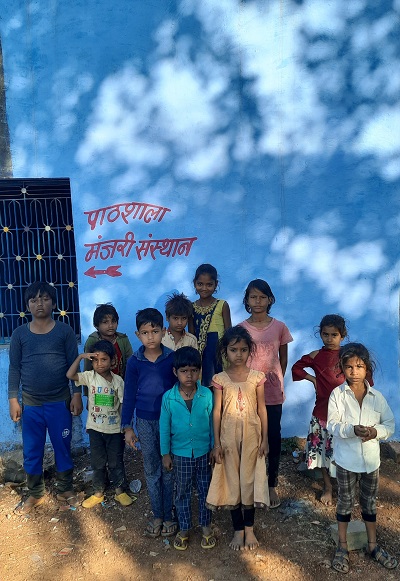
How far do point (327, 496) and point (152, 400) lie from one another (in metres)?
1.48

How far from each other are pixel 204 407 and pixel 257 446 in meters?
0.38

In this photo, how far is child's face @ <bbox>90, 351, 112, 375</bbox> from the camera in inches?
134

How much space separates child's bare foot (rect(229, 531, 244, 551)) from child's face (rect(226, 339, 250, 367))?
1049 mm

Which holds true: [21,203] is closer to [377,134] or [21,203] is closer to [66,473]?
[66,473]

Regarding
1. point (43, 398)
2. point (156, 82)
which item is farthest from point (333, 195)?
point (43, 398)

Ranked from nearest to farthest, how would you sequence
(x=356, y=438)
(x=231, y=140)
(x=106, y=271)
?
(x=356, y=438)
(x=231, y=140)
(x=106, y=271)

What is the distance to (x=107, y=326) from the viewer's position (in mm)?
3602

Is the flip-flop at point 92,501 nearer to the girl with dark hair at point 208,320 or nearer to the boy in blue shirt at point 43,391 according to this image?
the boy in blue shirt at point 43,391

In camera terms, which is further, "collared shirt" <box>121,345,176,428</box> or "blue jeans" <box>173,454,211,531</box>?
"collared shirt" <box>121,345,176,428</box>

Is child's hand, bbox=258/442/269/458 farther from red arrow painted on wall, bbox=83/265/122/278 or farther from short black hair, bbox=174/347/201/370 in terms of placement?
red arrow painted on wall, bbox=83/265/122/278

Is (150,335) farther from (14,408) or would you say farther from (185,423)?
(14,408)

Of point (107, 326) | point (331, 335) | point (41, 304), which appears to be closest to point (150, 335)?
point (107, 326)

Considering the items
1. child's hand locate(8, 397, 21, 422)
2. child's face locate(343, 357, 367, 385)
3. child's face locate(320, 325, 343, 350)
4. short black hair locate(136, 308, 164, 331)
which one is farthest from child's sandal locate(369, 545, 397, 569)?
child's hand locate(8, 397, 21, 422)

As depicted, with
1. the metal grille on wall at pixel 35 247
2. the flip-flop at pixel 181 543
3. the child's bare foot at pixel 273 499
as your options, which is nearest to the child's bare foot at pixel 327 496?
the child's bare foot at pixel 273 499
